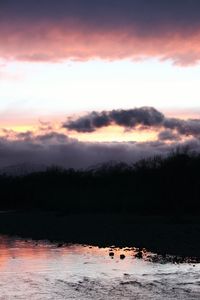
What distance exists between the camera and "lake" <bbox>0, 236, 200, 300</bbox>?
14.7 meters

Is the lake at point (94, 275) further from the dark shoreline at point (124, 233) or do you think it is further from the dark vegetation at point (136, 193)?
the dark vegetation at point (136, 193)

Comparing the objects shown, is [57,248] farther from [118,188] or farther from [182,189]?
[118,188]

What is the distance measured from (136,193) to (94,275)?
121ft

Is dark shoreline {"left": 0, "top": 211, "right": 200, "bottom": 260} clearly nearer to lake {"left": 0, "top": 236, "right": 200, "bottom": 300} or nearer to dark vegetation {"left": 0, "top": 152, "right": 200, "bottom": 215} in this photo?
lake {"left": 0, "top": 236, "right": 200, "bottom": 300}

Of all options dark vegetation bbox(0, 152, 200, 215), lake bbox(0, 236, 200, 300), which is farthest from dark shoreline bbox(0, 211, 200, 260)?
dark vegetation bbox(0, 152, 200, 215)

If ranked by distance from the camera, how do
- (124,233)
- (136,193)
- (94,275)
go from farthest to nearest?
(136,193) < (124,233) < (94,275)

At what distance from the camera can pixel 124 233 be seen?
31.2 meters

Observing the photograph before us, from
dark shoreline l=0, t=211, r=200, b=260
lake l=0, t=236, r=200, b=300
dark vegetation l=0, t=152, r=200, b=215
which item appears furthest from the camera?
dark vegetation l=0, t=152, r=200, b=215

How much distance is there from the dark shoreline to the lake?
1.90m

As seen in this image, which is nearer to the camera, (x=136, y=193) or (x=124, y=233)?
(x=124, y=233)

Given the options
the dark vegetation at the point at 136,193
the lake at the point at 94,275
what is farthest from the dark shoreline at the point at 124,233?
the dark vegetation at the point at 136,193

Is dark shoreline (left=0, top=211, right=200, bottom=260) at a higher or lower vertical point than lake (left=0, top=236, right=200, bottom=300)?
lower

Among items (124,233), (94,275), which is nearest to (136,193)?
(124,233)

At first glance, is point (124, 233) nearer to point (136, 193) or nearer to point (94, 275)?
point (94, 275)
